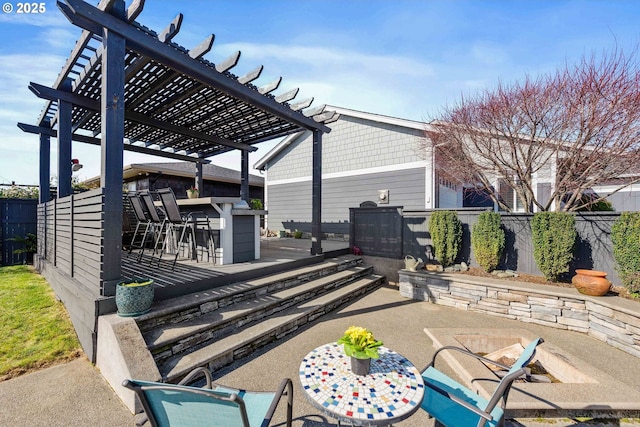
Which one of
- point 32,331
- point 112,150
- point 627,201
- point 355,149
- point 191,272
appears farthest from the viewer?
point 355,149

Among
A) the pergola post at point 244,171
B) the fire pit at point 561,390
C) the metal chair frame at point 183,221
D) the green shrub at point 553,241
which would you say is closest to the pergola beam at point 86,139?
the pergola post at point 244,171

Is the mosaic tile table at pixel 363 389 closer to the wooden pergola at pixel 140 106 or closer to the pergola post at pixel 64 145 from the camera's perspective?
the wooden pergola at pixel 140 106

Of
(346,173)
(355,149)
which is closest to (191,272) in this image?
(346,173)

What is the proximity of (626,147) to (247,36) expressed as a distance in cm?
728

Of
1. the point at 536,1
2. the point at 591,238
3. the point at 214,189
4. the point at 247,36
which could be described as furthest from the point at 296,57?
the point at 214,189

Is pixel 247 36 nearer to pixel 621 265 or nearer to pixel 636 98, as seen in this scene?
pixel 636 98

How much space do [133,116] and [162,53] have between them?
301 cm

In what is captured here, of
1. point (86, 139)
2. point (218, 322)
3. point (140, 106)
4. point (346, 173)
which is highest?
point (140, 106)

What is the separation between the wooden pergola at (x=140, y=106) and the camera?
307cm

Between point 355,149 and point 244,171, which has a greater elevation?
point 355,149

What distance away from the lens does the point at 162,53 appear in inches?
144

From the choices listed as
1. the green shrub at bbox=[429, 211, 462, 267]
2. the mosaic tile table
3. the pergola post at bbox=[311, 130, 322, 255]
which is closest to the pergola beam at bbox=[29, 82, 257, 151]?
the pergola post at bbox=[311, 130, 322, 255]

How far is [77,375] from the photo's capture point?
276 centimetres

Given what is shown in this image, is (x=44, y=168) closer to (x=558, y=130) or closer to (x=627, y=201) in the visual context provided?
(x=558, y=130)
